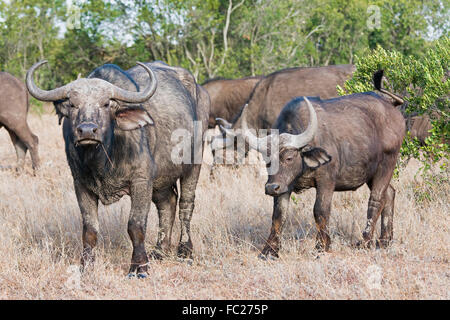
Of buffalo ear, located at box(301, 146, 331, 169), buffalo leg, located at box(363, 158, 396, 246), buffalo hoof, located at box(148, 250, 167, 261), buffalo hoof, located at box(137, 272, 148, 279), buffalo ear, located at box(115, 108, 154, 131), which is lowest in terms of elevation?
buffalo hoof, located at box(148, 250, 167, 261)

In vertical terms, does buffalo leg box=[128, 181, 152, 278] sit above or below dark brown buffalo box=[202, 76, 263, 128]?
below

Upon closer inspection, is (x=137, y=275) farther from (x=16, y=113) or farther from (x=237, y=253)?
(x=16, y=113)

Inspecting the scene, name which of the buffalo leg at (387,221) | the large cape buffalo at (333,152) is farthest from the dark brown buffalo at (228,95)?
the buffalo leg at (387,221)

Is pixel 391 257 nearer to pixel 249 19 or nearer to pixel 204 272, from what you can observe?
pixel 204 272

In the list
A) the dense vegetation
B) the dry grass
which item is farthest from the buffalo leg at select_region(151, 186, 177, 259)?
the dense vegetation

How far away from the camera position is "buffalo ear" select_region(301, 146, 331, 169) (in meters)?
5.41

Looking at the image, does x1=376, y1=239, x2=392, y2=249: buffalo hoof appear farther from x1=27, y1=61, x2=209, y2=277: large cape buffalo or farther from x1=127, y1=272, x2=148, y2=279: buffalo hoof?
x1=127, y1=272, x2=148, y2=279: buffalo hoof

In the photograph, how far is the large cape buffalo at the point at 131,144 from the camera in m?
4.63

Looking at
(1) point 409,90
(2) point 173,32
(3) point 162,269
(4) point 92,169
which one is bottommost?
(3) point 162,269

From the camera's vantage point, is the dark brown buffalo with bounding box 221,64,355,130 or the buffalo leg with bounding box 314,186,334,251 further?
the dark brown buffalo with bounding box 221,64,355,130

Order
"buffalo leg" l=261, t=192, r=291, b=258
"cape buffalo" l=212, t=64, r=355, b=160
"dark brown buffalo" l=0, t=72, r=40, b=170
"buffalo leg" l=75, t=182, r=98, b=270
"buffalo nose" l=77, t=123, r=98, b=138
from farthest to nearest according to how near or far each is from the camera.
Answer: "dark brown buffalo" l=0, t=72, r=40, b=170 < "cape buffalo" l=212, t=64, r=355, b=160 < "buffalo leg" l=261, t=192, r=291, b=258 < "buffalo leg" l=75, t=182, r=98, b=270 < "buffalo nose" l=77, t=123, r=98, b=138

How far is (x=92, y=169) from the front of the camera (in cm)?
499
